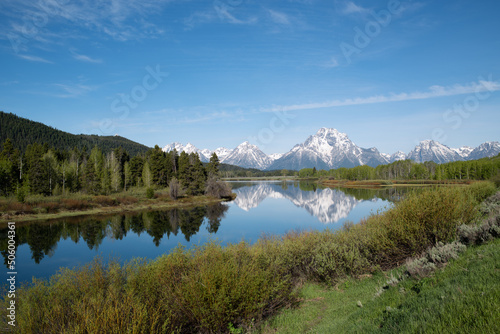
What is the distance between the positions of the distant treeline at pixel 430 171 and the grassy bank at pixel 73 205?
234ft

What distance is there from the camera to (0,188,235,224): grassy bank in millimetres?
38875

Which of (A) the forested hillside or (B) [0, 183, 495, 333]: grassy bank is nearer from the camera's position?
(B) [0, 183, 495, 333]: grassy bank

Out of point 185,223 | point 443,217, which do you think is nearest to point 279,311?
point 443,217

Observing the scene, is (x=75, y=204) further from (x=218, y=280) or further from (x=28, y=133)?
(x=28, y=133)

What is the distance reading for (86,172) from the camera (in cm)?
6519

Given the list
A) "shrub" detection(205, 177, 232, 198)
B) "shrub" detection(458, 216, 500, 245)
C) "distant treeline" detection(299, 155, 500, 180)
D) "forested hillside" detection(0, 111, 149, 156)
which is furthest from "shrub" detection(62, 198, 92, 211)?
"forested hillside" detection(0, 111, 149, 156)

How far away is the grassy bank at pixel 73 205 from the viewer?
128ft

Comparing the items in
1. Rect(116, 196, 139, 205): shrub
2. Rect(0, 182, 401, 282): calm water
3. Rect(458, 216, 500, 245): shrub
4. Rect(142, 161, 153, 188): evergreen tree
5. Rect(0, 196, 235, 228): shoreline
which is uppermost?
Rect(142, 161, 153, 188): evergreen tree

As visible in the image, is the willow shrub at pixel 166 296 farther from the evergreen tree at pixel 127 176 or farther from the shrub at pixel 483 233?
the evergreen tree at pixel 127 176

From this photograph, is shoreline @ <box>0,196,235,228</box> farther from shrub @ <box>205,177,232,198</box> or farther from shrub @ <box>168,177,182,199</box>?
shrub @ <box>205,177,232,198</box>

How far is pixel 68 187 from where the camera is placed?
62375mm

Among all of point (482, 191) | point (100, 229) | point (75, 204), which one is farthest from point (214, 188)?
point (482, 191)

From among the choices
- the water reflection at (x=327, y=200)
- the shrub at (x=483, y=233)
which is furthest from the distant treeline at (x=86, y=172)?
the shrub at (x=483, y=233)

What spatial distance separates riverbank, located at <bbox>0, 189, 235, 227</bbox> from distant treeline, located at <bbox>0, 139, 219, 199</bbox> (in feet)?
12.0
